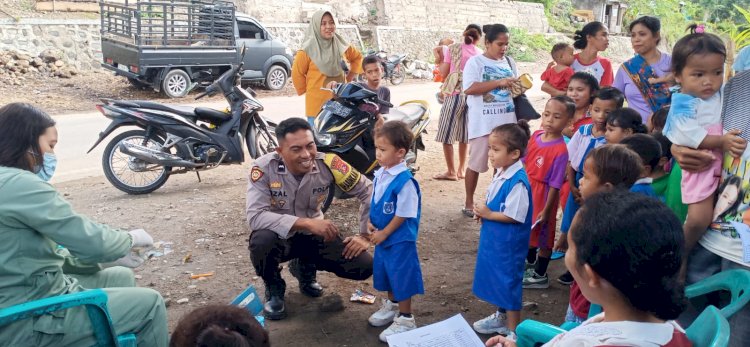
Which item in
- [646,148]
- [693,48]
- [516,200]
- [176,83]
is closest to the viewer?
[693,48]

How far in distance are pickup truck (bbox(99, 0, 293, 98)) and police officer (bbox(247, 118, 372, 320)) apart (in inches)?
340

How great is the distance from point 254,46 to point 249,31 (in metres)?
0.54

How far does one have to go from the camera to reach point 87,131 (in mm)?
9180

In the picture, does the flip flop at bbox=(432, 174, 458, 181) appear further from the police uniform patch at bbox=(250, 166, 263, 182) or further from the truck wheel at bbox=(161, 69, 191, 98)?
the truck wheel at bbox=(161, 69, 191, 98)

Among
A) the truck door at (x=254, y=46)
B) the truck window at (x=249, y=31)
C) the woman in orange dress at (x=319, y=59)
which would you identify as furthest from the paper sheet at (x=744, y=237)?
the truck window at (x=249, y=31)

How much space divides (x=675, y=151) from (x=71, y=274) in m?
2.59

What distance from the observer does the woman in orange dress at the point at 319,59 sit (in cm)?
613

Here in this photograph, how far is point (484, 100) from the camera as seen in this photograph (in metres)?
5.13

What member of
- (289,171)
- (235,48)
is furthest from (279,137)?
(235,48)

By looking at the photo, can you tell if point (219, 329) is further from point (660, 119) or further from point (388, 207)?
point (660, 119)

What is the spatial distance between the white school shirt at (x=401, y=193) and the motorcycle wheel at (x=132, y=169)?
3.31 m

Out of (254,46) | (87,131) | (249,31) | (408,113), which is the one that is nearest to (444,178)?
(408,113)

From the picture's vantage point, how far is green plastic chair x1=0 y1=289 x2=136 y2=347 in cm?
208

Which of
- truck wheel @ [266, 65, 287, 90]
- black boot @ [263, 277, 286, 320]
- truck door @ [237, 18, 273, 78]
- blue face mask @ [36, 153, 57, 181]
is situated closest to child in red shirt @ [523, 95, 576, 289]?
black boot @ [263, 277, 286, 320]
